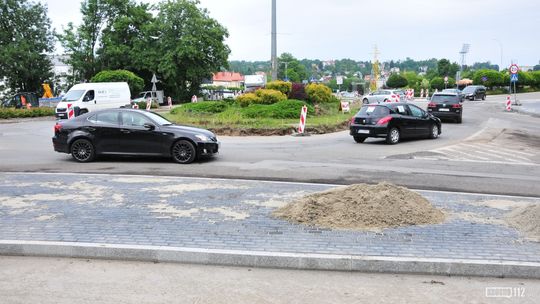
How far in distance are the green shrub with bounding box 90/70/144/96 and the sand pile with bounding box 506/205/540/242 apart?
43720mm

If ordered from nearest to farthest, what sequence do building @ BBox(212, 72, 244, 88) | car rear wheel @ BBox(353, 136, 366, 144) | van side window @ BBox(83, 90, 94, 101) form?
1. car rear wheel @ BBox(353, 136, 366, 144)
2. van side window @ BBox(83, 90, 94, 101)
3. building @ BBox(212, 72, 244, 88)

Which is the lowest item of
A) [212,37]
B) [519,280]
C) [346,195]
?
[519,280]

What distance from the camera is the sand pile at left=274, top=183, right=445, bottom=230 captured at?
6.88m

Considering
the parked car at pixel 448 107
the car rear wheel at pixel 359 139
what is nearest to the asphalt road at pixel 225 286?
the car rear wheel at pixel 359 139

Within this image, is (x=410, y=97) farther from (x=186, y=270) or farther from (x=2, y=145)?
(x=186, y=270)

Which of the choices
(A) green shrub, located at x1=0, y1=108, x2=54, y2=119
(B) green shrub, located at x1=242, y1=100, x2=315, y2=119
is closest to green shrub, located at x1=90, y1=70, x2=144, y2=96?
(A) green shrub, located at x1=0, y1=108, x2=54, y2=119

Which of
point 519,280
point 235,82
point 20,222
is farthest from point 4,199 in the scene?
point 235,82

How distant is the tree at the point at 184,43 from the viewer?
55531 mm

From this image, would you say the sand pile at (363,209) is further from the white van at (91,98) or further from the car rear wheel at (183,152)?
the white van at (91,98)

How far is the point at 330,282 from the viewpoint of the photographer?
514cm

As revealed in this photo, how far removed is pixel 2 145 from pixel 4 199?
11.3m

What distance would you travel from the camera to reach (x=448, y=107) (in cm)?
2820

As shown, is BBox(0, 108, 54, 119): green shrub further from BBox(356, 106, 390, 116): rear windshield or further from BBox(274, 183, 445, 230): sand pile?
BBox(274, 183, 445, 230): sand pile

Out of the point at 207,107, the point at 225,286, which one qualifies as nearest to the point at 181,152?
the point at 225,286
